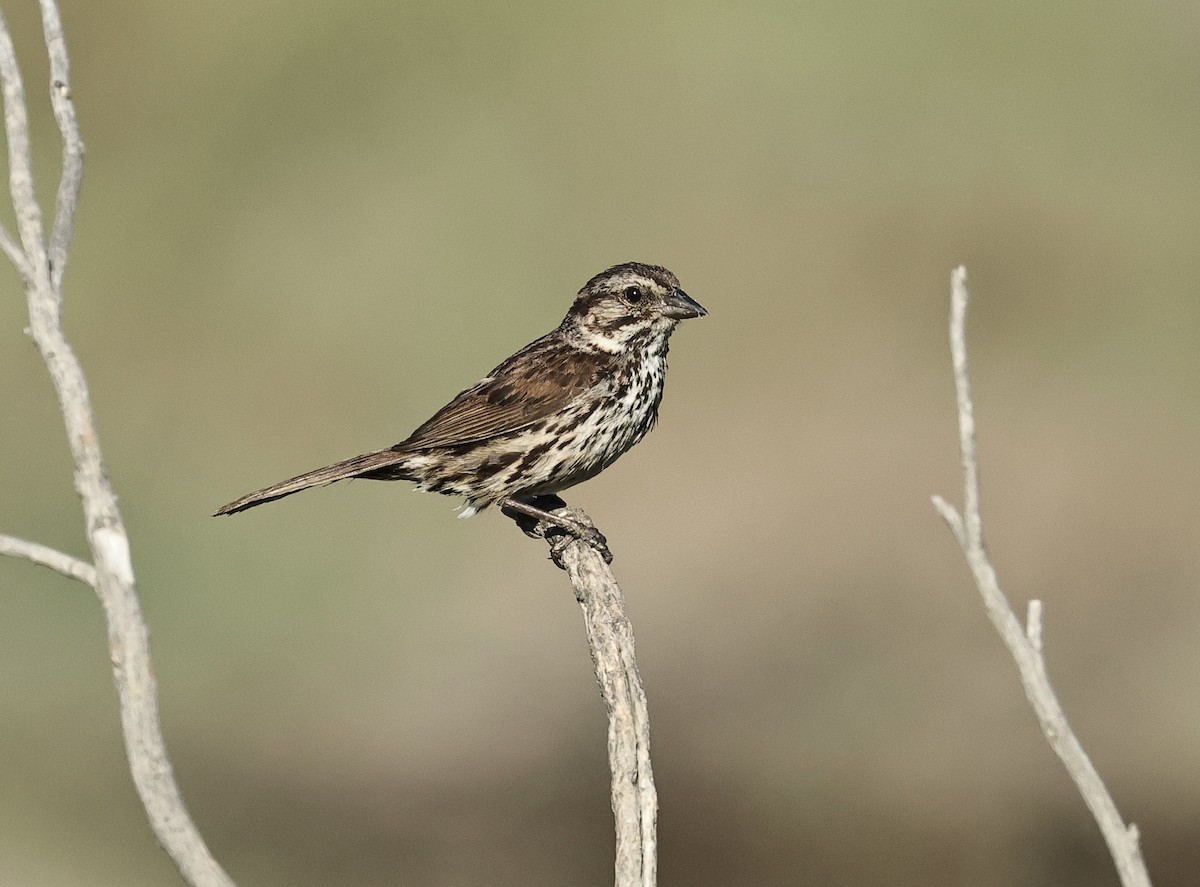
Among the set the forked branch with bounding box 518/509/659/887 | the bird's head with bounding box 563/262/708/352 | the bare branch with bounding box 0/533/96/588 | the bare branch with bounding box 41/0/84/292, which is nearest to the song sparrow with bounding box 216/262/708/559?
the bird's head with bounding box 563/262/708/352

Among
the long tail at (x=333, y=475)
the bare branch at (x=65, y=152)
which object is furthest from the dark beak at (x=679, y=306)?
the bare branch at (x=65, y=152)

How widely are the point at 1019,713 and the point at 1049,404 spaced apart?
2.90 m

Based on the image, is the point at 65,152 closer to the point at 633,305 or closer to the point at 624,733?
the point at 624,733

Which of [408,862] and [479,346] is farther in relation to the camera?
[479,346]

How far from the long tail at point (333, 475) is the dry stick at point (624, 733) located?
141 centimetres

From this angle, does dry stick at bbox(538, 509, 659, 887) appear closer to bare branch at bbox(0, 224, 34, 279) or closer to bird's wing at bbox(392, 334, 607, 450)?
bird's wing at bbox(392, 334, 607, 450)

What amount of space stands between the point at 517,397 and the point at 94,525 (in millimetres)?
3748

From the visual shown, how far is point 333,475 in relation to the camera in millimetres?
6914

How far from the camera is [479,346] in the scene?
48.3 feet

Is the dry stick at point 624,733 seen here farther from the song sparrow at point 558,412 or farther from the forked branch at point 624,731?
the song sparrow at point 558,412

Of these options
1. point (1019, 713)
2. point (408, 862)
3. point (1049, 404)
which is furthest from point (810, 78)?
point (408, 862)

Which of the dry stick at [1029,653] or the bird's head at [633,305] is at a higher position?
the bird's head at [633,305]

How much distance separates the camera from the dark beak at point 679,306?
23.7ft

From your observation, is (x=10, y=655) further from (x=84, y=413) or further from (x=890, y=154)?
(x=84, y=413)
